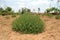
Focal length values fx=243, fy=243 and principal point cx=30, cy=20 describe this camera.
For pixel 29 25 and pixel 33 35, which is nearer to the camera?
pixel 33 35

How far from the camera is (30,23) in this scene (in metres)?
9.68

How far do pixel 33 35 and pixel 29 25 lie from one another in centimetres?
44

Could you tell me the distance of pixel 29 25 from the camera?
9.64m

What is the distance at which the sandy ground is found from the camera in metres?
9.30

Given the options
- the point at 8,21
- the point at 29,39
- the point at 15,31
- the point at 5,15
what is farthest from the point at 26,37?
the point at 5,15

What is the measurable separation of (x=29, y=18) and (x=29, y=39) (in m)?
1.09

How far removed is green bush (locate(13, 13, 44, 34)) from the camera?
9.68m

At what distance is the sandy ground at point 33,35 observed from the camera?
930 cm

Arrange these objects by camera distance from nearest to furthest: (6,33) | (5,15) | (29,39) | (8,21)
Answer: (29,39)
(6,33)
(8,21)
(5,15)

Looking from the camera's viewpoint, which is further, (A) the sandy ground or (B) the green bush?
(B) the green bush

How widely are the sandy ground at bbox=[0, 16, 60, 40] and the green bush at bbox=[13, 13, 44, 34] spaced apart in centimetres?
22

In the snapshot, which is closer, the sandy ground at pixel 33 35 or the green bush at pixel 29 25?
the sandy ground at pixel 33 35

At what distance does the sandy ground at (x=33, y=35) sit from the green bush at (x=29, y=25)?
22cm

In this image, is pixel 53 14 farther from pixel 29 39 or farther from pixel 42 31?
pixel 29 39
